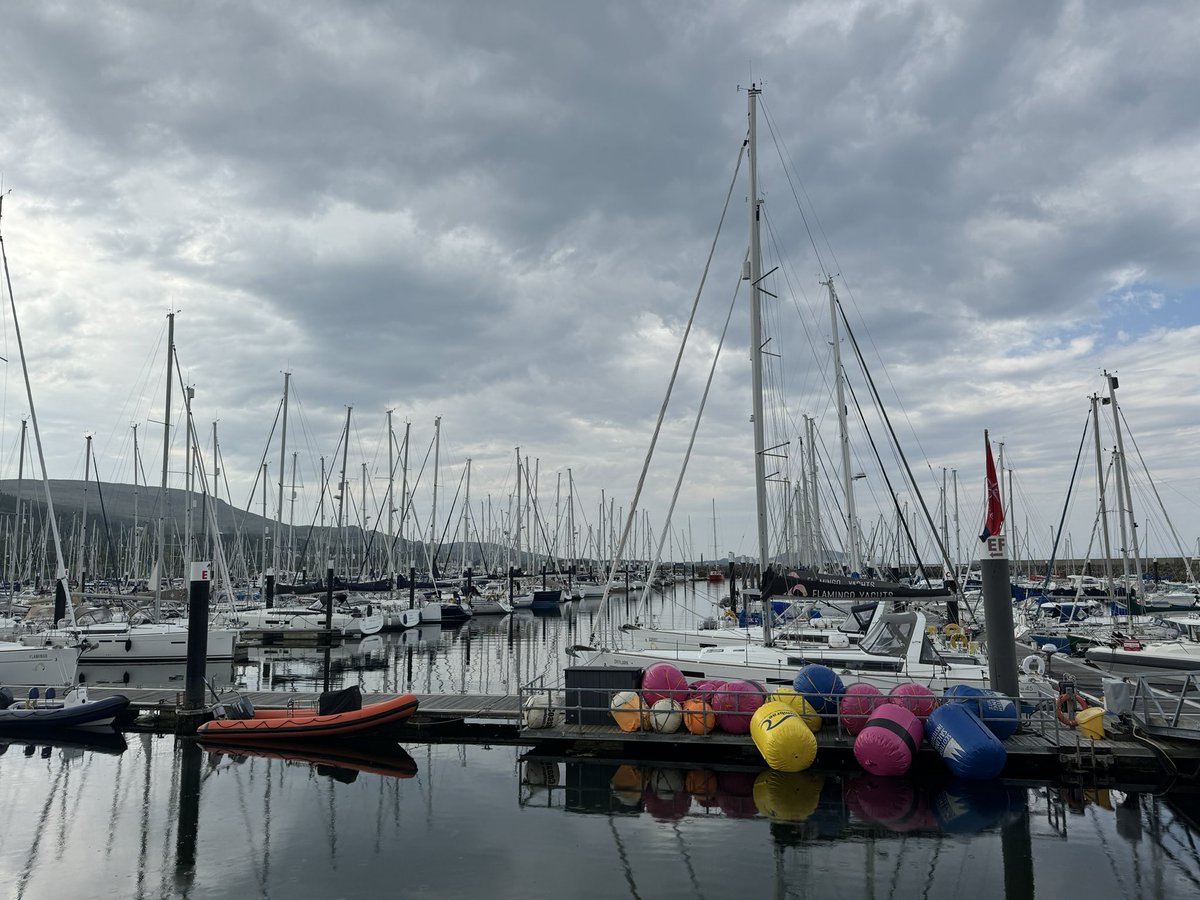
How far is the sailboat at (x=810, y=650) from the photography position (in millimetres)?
20516

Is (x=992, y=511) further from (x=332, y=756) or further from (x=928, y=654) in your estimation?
(x=332, y=756)

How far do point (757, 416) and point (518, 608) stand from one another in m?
57.3

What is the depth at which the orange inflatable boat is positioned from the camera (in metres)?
20.3

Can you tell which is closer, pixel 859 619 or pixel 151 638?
pixel 859 619

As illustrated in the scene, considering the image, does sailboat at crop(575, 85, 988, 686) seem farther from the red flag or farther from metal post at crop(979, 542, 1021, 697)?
the red flag

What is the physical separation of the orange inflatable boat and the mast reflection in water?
3.73 ft

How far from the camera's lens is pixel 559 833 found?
14.3 meters

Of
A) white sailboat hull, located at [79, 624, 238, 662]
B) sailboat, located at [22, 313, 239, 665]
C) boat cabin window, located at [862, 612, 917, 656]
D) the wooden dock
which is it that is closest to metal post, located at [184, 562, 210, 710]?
the wooden dock

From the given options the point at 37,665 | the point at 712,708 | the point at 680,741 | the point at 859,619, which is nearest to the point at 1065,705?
the point at 859,619

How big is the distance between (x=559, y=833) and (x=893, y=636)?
1142cm

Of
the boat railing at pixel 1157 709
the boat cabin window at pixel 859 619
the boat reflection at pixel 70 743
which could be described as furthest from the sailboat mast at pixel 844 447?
the boat reflection at pixel 70 743

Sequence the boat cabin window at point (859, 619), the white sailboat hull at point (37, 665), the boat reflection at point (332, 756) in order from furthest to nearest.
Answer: the boat cabin window at point (859, 619), the white sailboat hull at point (37, 665), the boat reflection at point (332, 756)

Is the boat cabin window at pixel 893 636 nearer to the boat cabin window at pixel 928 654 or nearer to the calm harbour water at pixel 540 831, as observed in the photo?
the boat cabin window at pixel 928 654

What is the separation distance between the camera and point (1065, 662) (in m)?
30.1
